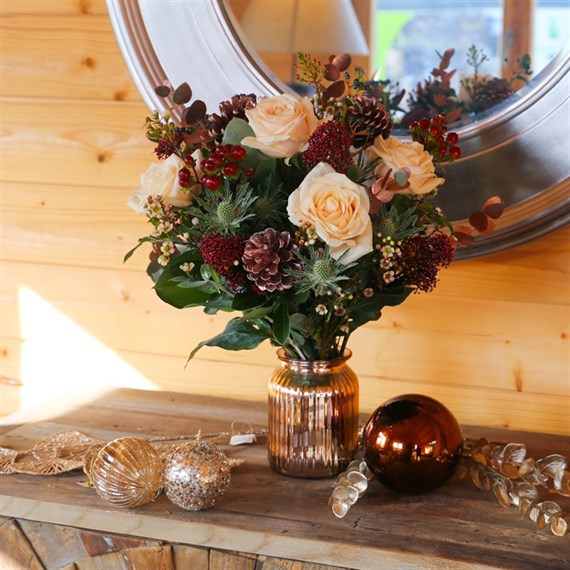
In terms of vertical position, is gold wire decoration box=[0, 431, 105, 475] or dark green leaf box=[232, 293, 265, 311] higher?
dark green leaf box=[232, 293, 265, 311]

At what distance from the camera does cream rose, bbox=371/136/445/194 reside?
938 millimetres

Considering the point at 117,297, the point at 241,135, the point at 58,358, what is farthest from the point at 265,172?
the point at 58,358

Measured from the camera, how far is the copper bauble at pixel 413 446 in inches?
39.0

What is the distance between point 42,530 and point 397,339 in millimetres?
637

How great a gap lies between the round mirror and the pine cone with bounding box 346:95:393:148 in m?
0.29

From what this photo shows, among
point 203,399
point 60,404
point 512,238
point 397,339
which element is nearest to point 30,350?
point 60,404

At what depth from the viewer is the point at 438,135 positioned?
3.21 ft

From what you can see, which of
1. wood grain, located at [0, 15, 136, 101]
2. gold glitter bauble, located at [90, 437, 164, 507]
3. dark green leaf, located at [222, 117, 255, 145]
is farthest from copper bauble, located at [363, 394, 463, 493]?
wood grain, located at [0, 15, 136, 101]

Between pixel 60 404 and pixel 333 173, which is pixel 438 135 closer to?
pixel 333 173

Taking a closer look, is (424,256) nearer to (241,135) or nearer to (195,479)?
(241,135)

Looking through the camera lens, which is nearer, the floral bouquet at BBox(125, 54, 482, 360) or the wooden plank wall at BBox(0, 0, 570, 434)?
the floral bouquet at BBox(125, 54, 482, 360)

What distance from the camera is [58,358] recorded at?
61.7 inches

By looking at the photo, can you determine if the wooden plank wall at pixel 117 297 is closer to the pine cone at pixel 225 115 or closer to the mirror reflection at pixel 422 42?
the mirror reflection at pixel 422 42

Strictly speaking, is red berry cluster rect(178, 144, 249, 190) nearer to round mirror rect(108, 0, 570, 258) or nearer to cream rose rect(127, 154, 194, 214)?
cream rose rect(127, 154, 194, 214)
